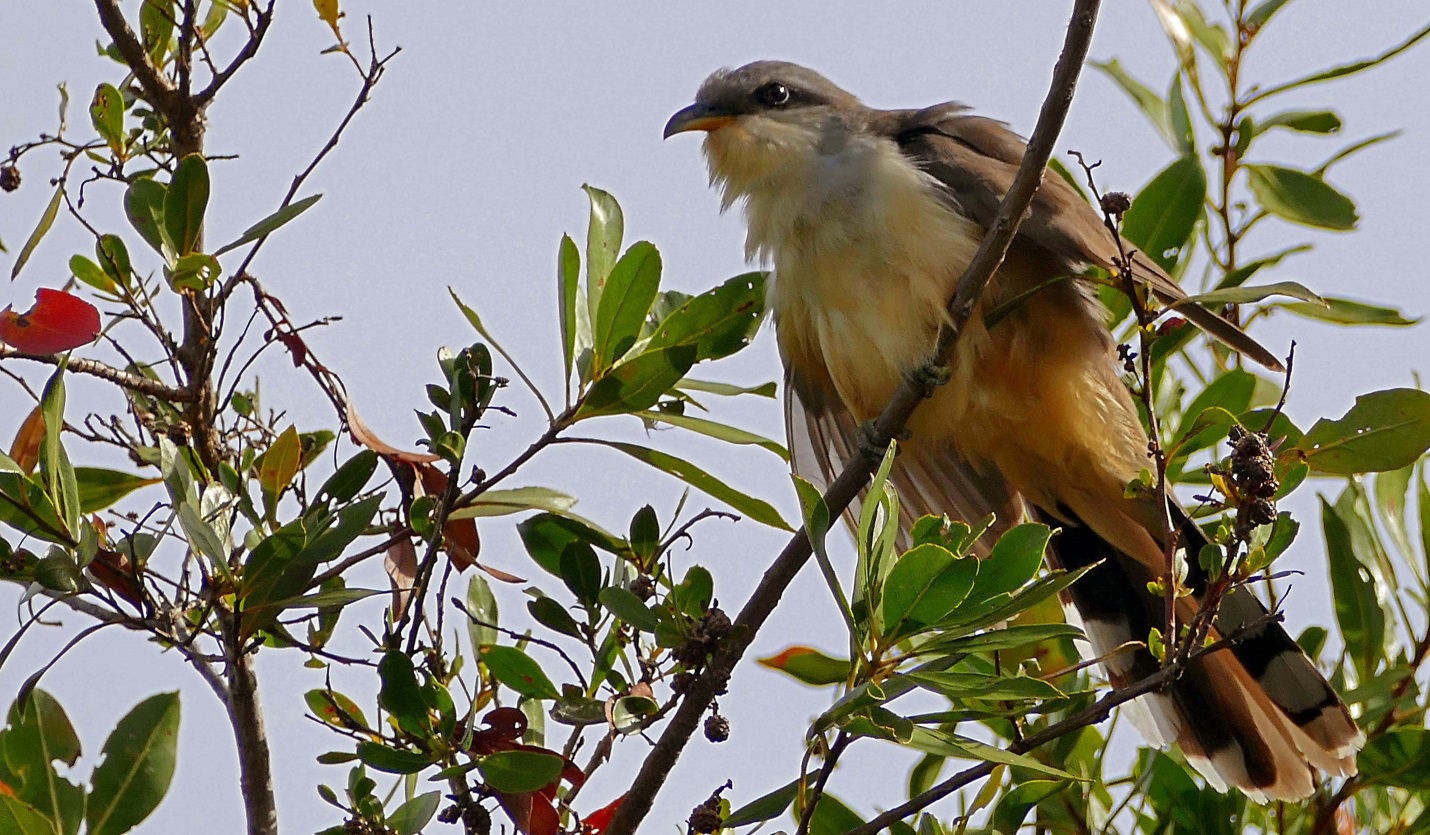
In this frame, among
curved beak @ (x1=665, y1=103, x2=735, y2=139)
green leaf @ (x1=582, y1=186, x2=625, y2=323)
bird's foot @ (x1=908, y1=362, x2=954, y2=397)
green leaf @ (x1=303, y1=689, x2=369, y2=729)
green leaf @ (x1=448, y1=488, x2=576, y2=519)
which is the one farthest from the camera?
curved beak @ (x1=665, y1=103, x2=735, y2=139)

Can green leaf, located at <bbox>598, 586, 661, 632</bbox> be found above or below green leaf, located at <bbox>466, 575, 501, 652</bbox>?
below

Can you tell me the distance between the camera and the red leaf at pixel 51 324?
7.39 ft

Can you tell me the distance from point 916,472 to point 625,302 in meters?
1.76

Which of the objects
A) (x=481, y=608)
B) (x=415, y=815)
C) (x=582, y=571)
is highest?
(x=481, y=608)

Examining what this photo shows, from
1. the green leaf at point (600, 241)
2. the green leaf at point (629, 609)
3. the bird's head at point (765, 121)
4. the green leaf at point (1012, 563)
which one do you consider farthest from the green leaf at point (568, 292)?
the bird's head at point (765, 121)

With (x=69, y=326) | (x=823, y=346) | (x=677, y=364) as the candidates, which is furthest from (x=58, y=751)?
(x=823, y=346)

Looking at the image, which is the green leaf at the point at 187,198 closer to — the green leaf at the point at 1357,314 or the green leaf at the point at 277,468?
the green leaf at the point at 277,468

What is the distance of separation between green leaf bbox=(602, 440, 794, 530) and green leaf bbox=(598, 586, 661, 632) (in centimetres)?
48

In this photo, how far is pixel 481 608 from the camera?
115 inches

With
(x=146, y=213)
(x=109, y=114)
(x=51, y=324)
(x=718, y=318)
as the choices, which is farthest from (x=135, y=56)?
(x=718, y=318)

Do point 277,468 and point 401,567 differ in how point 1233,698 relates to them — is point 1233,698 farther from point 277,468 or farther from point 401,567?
point 277,468

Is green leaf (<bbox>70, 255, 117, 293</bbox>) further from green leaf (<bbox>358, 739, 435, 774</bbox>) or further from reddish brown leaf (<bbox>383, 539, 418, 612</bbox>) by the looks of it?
green leaf (<bbox>358, 739, 435, 774</bbox>)

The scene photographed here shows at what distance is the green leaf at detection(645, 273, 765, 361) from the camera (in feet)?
8.89

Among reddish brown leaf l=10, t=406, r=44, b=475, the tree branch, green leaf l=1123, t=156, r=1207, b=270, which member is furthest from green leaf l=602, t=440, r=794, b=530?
green leaf l=1123, t=156, r=1207, b=270
